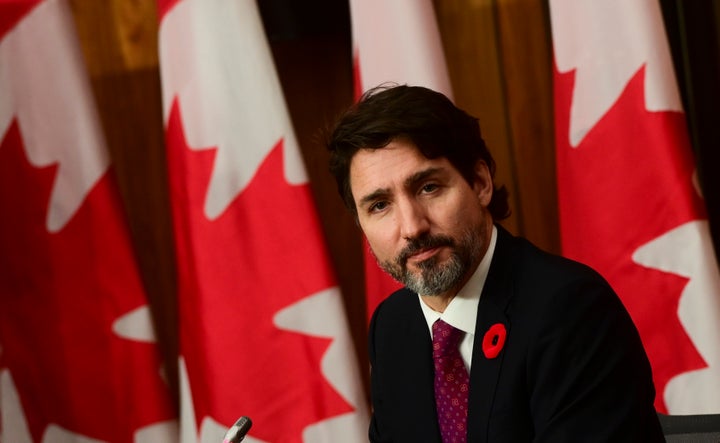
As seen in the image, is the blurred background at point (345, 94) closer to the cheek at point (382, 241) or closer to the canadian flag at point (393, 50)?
the canadian flag at point (393, 50)

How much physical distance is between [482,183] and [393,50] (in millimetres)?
698

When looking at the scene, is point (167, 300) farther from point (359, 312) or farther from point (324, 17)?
point (324, 17)

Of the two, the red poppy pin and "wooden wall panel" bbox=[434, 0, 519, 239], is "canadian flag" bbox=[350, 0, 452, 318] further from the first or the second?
the red poppy pin

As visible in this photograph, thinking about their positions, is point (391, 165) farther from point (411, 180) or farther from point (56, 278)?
point (56, 278)

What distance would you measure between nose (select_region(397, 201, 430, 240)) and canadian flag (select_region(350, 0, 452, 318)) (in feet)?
2.20

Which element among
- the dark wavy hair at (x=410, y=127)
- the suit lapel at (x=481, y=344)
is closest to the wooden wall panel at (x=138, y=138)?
the dark wavy hair at (x=410, y=127)

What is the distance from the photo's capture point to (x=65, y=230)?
2330 mm

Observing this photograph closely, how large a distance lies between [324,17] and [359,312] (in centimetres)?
88

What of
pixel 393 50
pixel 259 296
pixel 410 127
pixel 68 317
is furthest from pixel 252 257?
pixel 410 127

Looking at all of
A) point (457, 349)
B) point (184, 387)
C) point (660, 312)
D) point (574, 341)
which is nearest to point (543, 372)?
point (574, 341)

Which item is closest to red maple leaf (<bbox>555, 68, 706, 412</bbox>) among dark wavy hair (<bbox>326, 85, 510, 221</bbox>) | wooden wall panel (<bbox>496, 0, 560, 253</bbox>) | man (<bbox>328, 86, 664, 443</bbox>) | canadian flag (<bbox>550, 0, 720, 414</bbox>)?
canadian flag (<bbox>550, 0, 720, 414</bbox>)

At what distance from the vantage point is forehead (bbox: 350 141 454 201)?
1492mm

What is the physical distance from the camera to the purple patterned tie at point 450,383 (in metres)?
1.50

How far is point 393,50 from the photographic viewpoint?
220cm
